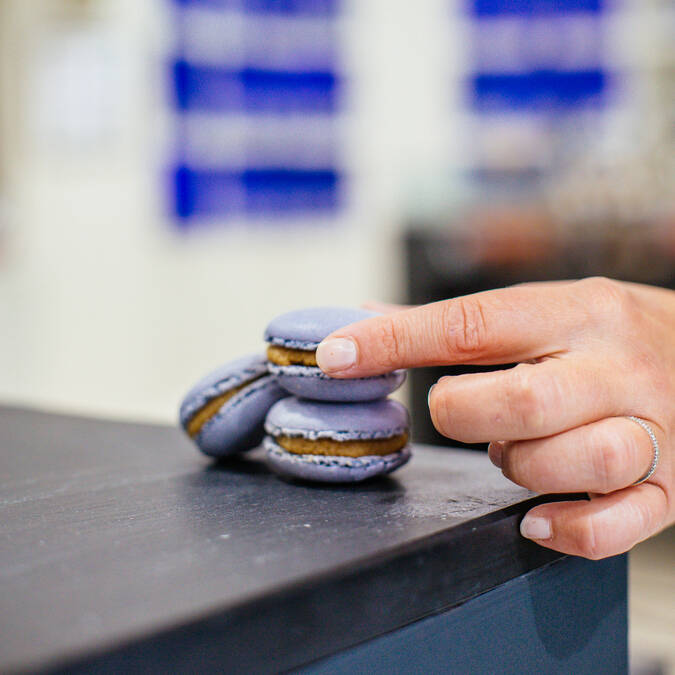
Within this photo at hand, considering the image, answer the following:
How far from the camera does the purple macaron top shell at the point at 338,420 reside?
575mm

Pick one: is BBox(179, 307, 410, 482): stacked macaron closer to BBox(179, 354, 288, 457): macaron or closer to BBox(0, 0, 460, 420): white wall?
BBox(179, 354, 288, 457): macaron

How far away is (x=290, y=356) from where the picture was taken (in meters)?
0.59

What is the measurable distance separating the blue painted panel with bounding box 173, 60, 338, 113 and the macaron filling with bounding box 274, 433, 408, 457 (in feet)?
11.7

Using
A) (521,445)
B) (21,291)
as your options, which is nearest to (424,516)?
(521,445)

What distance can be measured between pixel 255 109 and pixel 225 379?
3658mm

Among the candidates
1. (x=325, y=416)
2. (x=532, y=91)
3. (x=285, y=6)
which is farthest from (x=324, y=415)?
(x=532, y=91)

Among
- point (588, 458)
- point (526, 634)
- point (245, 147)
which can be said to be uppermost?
point (245, 147)

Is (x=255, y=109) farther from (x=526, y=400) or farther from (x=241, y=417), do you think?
(x=526, y=400)

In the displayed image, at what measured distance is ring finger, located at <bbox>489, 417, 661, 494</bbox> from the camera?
0.50m

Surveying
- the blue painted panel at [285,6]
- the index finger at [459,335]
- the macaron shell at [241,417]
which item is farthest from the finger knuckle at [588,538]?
the blue painted panel at [285,6]

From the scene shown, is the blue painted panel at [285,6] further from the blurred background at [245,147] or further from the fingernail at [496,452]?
the fingernail at [496,452]

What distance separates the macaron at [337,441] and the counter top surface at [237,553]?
0.05 ft

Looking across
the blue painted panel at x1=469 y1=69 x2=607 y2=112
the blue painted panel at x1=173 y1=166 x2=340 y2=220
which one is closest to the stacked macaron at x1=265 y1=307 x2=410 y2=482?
the blue painted panel at x1=173 y1=166 x2=340 y2=220

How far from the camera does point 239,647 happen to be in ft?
1.19
